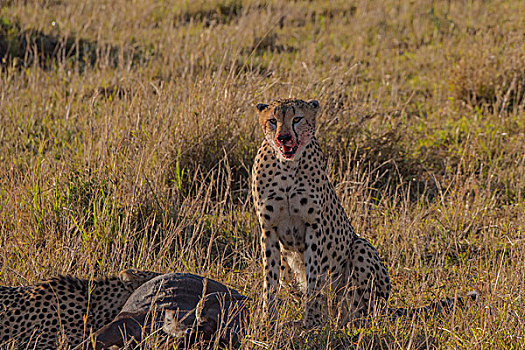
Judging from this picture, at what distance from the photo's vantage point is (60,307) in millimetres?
2945

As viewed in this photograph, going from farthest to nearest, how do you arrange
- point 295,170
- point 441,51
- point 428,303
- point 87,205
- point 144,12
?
point 144,12
point 441,51
point 87,205
point 428,303
point 295,170

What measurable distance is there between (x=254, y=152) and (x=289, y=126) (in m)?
1.65

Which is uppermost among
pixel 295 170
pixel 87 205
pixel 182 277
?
pixel 295 170

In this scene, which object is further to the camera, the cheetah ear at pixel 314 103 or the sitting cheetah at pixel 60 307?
the cheetah ear at pixel 314 103

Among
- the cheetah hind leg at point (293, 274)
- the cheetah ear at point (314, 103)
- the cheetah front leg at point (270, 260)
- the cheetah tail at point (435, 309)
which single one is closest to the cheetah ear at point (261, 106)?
the cheetah ear at point (314, 103)

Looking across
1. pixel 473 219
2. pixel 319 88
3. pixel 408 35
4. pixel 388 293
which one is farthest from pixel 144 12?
pixel 388 293

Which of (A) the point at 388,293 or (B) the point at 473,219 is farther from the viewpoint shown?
(B) the point at 473,219

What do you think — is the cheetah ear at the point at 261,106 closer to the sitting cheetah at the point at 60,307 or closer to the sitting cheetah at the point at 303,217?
the sitting cheetah at the point at 303,217

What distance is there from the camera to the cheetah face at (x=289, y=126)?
2990 millimetres

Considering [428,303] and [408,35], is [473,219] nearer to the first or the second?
[428,303]

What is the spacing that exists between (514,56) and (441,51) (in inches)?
39.0

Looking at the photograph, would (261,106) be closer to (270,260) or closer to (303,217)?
(303,217)

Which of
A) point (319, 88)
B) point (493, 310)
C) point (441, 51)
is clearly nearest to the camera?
point (493, 310)

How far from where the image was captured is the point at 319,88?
5.07 meters
